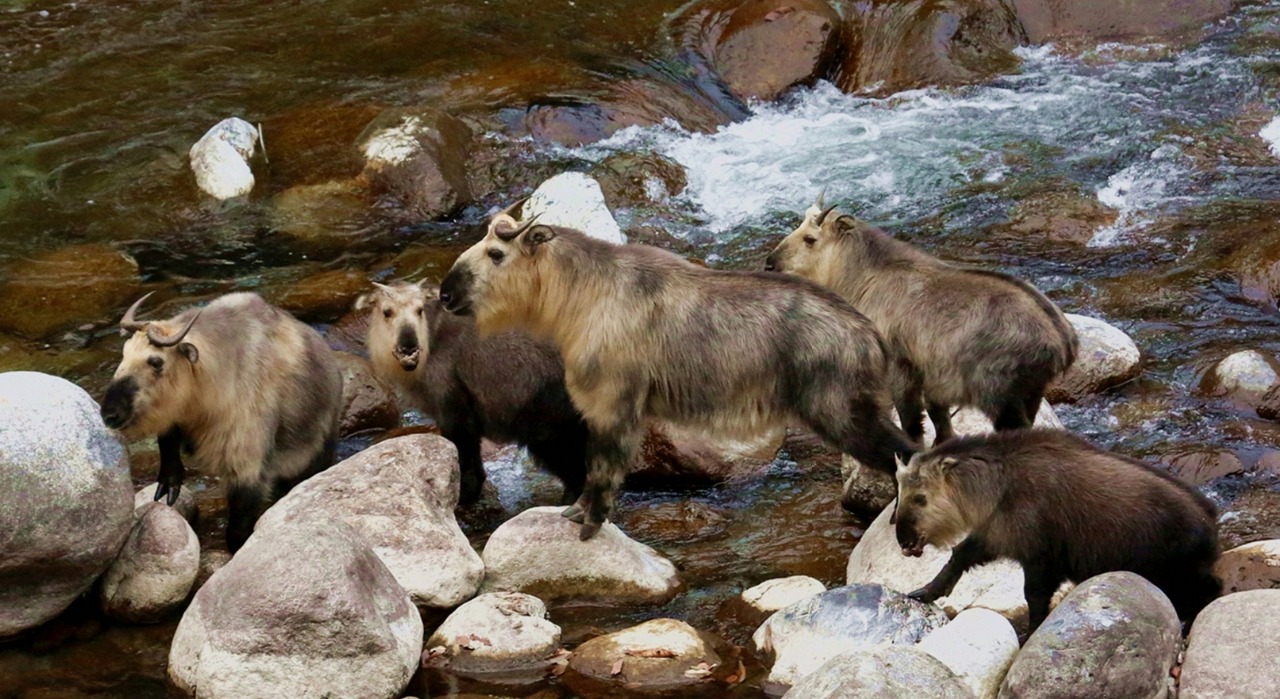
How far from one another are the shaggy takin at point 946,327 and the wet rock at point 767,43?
6.18 m

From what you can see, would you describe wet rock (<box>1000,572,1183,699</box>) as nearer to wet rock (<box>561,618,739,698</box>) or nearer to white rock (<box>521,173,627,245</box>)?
wet rock (<box>561,618,739,698</box>)

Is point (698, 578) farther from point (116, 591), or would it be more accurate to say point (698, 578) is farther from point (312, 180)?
point (312, 180)

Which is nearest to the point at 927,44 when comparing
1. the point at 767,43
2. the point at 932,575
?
the point at 767,43

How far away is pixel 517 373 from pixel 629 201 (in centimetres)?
421

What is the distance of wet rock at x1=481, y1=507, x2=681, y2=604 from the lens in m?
7.21

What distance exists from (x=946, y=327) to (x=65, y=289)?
246 inches

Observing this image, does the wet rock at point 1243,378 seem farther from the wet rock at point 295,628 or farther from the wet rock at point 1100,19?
the wet rock at point 1100,19

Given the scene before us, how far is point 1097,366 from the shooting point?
360 inches

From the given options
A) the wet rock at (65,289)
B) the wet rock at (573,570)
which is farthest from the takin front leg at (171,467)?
the wet rock at (65,289)

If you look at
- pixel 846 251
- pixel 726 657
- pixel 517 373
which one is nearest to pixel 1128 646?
pixel 726 657

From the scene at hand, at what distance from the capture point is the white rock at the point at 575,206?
10641 mm

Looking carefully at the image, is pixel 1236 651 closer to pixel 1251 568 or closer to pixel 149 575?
pixel 1251 568

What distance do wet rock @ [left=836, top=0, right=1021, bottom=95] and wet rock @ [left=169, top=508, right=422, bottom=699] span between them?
923 centimetres

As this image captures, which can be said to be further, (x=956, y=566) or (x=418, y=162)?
(x=418, y=162)
